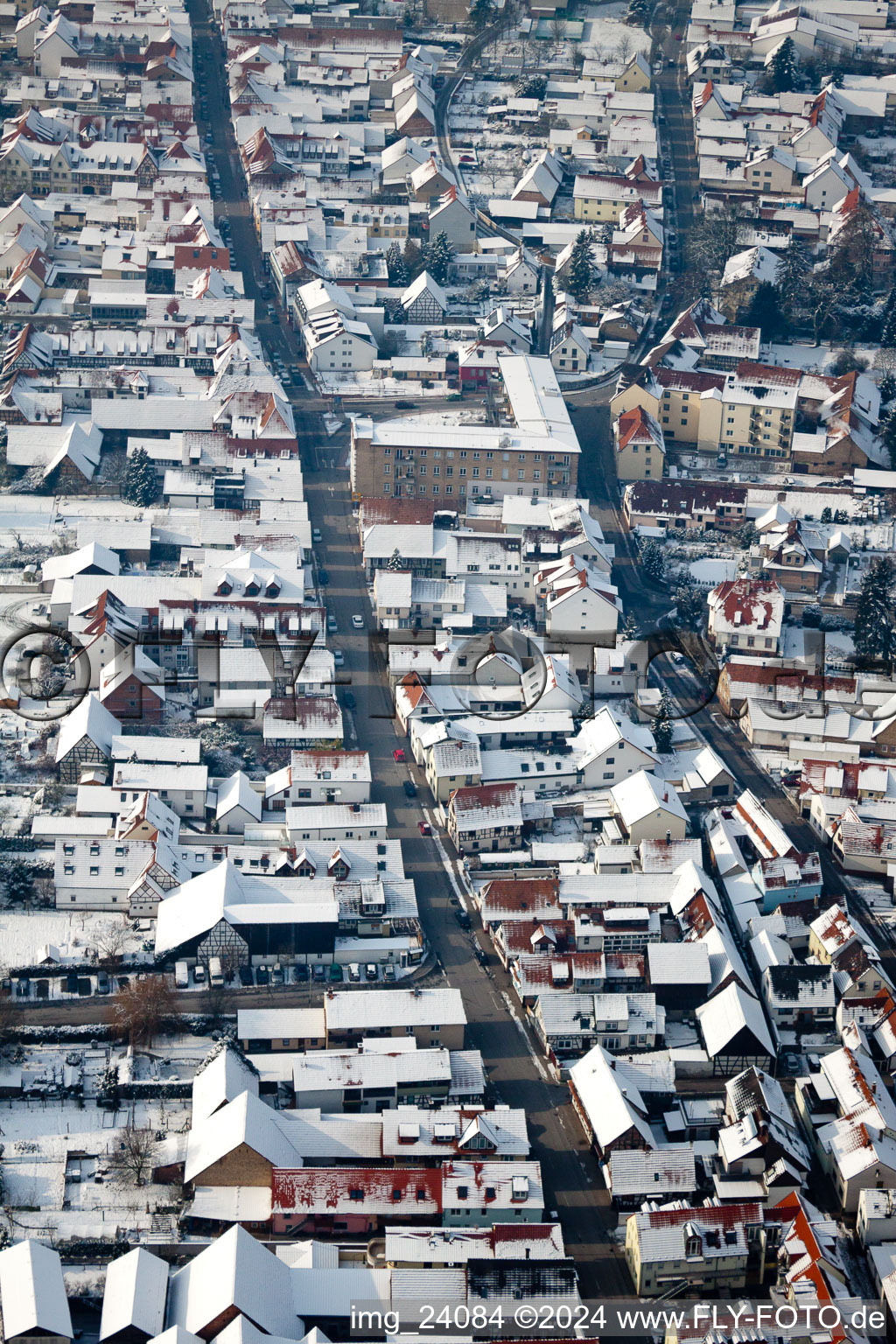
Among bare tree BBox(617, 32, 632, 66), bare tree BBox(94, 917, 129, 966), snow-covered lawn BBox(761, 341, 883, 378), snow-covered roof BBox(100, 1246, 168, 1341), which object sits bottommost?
snow-covered roof BBox(100, 1246, 168, 1341)

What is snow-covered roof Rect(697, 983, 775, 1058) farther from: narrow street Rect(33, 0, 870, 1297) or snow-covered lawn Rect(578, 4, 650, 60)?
snow-covered lawn Rect(578, 4, 650, 60)

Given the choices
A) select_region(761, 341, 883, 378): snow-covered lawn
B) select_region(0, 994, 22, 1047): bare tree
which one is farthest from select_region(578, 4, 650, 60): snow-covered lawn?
select_region(0, 994, 22, 1047): bare tree

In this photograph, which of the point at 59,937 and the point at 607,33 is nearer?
the point at 59,937

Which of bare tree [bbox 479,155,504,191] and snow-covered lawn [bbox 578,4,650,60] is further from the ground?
snow-covered lawn [bbox 578,4,650,60]

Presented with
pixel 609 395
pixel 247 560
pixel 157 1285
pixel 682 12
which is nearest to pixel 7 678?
pixel 247 560

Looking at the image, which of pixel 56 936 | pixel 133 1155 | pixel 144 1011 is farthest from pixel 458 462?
pixel 133 1155

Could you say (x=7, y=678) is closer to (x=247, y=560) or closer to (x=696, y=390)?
(x=247, y=560)

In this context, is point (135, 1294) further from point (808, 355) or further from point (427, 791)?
point (808, 355)
